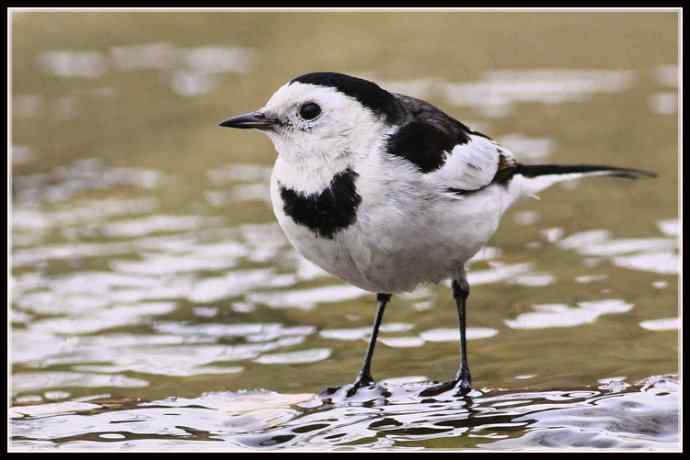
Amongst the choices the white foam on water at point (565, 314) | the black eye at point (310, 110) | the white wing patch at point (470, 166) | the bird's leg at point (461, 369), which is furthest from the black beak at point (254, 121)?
the white foam on water at point (565, 314)

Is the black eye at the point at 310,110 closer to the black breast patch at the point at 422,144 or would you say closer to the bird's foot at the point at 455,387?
the black breast patch at the point at 422,144

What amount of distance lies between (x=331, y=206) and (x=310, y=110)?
0.58m

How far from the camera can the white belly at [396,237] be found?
6.30m

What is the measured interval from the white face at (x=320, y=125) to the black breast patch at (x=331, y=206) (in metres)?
0.16

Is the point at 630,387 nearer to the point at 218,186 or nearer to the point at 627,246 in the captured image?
the point at 627,246

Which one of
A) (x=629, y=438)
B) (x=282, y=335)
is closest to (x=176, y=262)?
(x=282, y=335)

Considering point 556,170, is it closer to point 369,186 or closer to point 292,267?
point 369,186

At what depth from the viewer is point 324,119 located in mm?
6527

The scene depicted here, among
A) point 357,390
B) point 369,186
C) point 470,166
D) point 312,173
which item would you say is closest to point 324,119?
point 312,173

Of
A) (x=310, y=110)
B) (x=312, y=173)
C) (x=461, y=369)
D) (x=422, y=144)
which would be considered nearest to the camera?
(x=312, y=173)

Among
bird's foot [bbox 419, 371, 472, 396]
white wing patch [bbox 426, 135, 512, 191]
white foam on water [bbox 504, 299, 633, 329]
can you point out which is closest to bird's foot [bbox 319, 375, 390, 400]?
bird's foot [bbox 419, 371, 472, 396]

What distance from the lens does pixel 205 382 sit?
26.0ft

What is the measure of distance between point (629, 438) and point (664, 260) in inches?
160

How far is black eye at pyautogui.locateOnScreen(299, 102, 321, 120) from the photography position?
21.5ft
